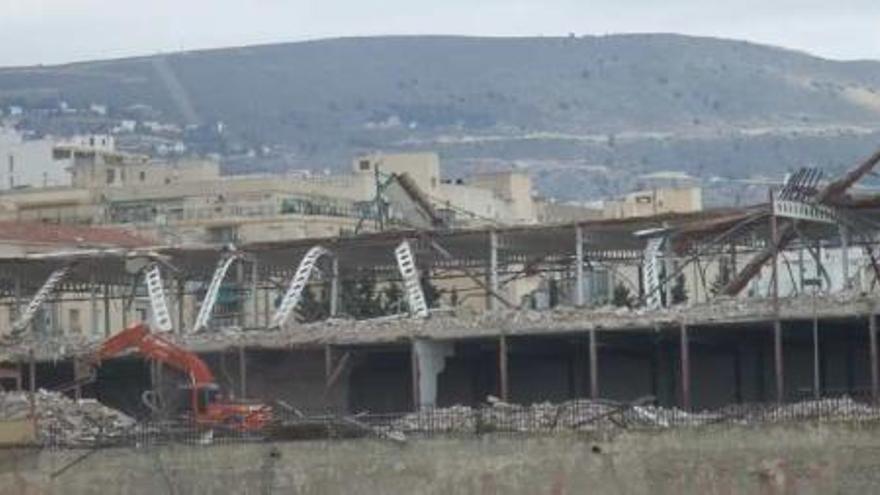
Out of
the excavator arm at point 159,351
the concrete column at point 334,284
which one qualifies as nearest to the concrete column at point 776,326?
the excavator arm at point 159,351

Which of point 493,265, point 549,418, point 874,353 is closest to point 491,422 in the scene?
point 549,418

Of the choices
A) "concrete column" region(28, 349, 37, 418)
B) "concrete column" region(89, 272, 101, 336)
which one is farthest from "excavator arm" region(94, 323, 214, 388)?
"concrete column" region(89, 272, 101, 336)

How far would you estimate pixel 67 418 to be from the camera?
63.8m

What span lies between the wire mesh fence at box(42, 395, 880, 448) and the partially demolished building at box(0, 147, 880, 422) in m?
5.26

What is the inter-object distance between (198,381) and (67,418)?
12.1 ft

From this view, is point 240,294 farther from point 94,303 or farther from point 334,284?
point 334,284

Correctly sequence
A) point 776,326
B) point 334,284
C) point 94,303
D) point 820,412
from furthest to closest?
point 94,303
point 334,284
point 776,326
point 820,412

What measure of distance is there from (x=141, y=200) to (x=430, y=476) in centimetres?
7015

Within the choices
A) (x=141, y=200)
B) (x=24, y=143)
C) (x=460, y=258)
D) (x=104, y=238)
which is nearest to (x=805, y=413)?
(x=460, y=258)

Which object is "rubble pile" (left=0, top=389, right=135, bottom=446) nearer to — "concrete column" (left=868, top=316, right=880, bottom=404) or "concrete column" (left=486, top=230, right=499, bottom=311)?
"concrete column" (left=486, top=230, right=499, bottom=311)

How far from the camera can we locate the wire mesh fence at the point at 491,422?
5466cm

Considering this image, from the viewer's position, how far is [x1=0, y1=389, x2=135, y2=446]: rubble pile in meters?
60.2

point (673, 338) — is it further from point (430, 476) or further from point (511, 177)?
point (511, 177)

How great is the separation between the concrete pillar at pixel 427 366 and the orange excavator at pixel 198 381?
5423 millimetres
